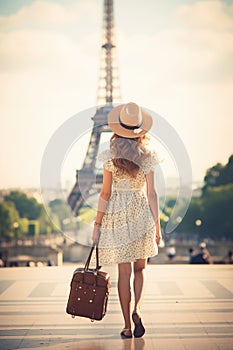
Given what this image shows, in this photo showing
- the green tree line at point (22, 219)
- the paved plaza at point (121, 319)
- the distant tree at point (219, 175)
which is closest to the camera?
the paved plaza at point (121, 319)

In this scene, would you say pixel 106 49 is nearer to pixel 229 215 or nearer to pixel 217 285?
pixel 229 215

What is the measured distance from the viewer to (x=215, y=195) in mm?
68938

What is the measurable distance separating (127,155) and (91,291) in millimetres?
1230

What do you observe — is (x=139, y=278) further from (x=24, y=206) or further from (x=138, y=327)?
(x=24, y=206)

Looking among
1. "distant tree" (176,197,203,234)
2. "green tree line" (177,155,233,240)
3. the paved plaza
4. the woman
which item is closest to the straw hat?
the woman

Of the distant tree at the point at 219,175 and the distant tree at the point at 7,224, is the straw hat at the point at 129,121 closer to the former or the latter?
the distant tree at the point at 219,175

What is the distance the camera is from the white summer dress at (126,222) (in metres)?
7.25

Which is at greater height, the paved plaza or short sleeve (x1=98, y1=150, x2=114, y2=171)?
short sleeve (x1=98, y1=150, x2=114, y2=171)

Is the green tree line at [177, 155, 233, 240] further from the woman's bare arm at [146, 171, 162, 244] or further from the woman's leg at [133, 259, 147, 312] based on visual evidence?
the woman's bare arm at [146, 171, 162, 244]

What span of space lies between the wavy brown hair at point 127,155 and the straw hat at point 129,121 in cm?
7

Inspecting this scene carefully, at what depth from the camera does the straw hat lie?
7258 millimetres

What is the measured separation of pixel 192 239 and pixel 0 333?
73.8 meters

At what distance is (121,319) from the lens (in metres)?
8.49

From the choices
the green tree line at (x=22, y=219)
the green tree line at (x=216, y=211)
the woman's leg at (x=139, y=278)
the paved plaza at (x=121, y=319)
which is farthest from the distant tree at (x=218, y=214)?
the woman's leg at (x=139, y=278)
